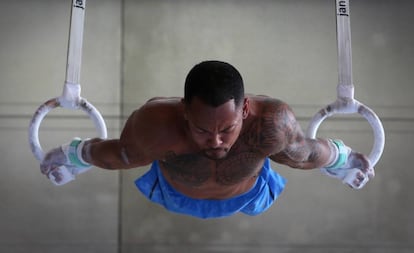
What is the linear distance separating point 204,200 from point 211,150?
1.83 feet

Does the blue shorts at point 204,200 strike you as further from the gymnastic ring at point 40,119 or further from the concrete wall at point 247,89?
the concrete wall at point 247,89

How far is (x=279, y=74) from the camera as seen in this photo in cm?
394

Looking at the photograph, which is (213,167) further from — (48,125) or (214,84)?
(48,125)

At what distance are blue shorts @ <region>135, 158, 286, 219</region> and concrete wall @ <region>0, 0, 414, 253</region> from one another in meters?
1.81

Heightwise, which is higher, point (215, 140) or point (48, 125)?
point (48, 125)

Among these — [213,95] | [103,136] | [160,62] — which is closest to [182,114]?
[213,95]

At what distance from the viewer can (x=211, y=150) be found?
5.24ft

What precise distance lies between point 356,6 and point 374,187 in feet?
4.26

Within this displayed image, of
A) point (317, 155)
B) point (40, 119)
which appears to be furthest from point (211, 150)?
point (40, 119)

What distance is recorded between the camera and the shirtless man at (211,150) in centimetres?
151

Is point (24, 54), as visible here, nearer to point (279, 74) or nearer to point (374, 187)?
point (279, 74)

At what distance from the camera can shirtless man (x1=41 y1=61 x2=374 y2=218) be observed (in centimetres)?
151

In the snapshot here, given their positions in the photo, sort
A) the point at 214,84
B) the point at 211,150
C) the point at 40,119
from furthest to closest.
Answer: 1. the point at 40,119
2. the point at 211,150
3. the point at 214,84

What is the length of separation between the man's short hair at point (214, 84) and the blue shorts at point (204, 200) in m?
0.66
